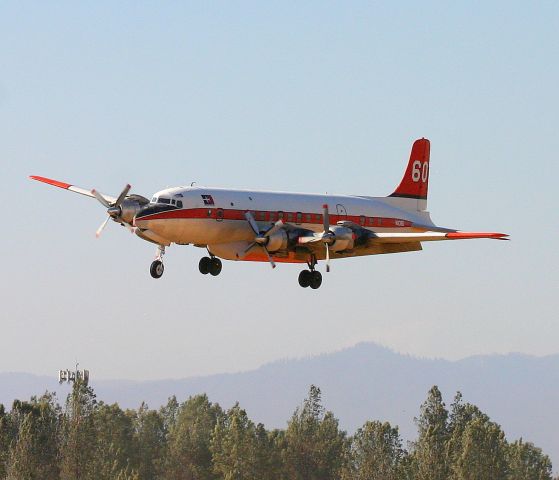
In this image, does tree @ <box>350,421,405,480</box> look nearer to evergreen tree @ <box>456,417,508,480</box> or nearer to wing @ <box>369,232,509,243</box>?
evergreen tree @ <box>456,417,508,480</box>

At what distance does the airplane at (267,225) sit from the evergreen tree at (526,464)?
232ft

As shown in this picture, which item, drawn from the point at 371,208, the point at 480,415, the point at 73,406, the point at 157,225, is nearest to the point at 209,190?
the point at 157,225

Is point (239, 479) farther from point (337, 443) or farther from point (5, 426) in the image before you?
point (5, 426)

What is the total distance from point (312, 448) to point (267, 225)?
233 ft

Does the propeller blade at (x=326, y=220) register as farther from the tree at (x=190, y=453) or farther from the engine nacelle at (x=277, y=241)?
the tree at (x=190, y=453)

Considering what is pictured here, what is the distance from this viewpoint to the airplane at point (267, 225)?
62.7m

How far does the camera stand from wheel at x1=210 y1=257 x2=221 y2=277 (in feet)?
217

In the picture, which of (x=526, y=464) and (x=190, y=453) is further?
(x=190, y=453)

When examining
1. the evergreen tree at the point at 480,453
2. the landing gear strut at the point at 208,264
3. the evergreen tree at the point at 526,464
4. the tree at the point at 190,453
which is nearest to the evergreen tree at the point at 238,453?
the tree at the point at 190,453

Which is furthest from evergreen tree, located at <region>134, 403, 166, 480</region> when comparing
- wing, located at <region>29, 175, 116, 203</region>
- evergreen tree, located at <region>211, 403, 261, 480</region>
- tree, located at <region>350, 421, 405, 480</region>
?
wing, located at <region>29, 175, 116, 203</region>

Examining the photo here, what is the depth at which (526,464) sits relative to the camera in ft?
456

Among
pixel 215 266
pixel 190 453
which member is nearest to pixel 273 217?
pixel 215 266

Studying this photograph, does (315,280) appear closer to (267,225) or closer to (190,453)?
(267,225)

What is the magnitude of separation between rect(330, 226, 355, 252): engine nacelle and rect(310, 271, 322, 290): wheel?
276 centimetres
